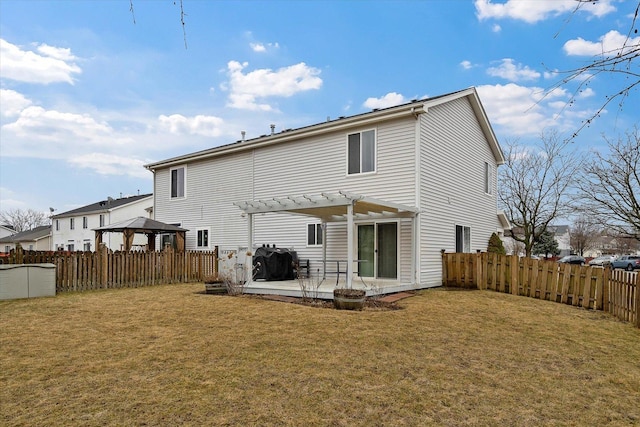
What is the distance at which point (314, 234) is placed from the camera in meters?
14.7

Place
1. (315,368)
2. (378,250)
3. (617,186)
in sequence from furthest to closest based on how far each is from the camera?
(617,186) < (378,250) < (315,368)

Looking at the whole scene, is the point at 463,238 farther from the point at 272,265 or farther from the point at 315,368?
the point at 315,368

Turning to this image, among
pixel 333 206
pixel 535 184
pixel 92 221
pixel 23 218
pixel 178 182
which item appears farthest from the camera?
pixel 23 218

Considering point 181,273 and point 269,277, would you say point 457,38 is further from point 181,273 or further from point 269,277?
point 181,273

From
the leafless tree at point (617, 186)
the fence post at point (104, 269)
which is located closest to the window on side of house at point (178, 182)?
the fence post at point (104, 269)

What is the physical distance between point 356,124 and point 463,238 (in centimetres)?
600

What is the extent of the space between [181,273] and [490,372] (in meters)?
12.5

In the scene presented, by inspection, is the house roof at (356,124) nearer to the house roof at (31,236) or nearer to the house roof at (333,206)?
the house roof at (333,206)

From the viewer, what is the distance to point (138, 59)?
28.5 ft

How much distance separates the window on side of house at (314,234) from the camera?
14.6 meters

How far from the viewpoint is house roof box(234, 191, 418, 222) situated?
1017 centimetres

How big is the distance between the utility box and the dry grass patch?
2389 mm

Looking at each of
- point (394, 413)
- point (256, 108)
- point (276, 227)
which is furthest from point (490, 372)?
point (256, 108)

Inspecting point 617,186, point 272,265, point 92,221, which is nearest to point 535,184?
point 617,186
